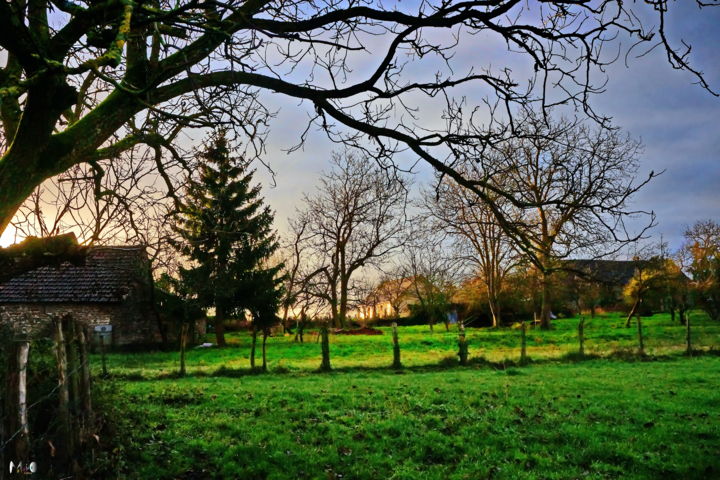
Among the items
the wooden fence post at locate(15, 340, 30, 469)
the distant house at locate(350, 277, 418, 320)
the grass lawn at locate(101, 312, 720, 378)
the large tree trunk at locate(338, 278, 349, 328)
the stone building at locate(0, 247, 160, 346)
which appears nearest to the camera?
the wooden fence post at locate(15, 340, 30, 469)

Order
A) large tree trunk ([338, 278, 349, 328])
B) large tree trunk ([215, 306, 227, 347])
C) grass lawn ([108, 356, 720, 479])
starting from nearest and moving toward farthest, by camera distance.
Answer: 1. grass lawn ([108, 356, 720, 479])
2. large tree trunk ([215, 306, 227, 347])
3. large tree trunk ([338, 278, 349, 328])

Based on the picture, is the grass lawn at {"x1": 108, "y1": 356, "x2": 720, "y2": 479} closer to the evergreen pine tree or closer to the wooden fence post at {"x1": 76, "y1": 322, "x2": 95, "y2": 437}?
the wooden fence post at {"x1": 76, "y1": 322, "x2": 95, "y2": 437}

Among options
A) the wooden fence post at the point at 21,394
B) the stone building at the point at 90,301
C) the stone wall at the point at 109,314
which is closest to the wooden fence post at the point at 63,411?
the wooden fence post at the point at 21,394

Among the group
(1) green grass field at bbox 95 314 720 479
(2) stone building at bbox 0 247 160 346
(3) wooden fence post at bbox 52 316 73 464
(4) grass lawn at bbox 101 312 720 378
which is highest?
(2) stone building at bbox 0 247 160 346

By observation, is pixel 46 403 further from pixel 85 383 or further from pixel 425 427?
pixel 425 427

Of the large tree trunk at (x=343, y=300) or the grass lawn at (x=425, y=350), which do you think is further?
the large tree trunk at (x=343, y=300)

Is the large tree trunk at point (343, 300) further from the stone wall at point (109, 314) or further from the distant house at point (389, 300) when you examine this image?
the stone wall at point (109, 314)

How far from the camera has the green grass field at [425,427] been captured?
671 centimetres

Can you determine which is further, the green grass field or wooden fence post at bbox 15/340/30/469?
the green grass field

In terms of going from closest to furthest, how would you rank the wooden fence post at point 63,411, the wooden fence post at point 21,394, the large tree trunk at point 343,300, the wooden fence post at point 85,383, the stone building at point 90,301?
the wooden fence post at point 21,394, the wooden fence post at point 63,411, the wooden fence post at point 85,383, the stone building at point 90,301, the large tree trunk at point 343,300

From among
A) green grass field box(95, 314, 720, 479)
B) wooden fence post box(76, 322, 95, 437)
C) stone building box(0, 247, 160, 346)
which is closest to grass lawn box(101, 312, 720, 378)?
stone building box(0, 247, 160, 346)

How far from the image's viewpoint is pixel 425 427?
8.50 meters

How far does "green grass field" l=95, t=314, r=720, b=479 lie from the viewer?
6707 mm

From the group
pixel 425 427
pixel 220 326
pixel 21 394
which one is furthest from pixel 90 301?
pixel 21 394
